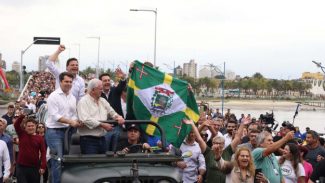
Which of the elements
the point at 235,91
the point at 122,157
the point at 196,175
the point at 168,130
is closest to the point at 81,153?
the point at 122,157

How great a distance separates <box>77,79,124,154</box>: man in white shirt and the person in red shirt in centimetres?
229

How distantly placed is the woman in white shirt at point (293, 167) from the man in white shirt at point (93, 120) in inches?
96.9

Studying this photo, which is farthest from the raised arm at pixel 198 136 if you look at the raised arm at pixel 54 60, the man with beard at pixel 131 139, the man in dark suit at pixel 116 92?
the raised arm at pixel 54 60

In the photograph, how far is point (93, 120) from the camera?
797 centimetres

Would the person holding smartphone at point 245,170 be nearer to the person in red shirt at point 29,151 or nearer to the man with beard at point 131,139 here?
the man with beard at point 131,139

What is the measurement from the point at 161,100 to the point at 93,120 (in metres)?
1.70

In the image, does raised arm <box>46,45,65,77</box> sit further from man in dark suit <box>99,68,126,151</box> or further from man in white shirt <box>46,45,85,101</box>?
man in dark suit <box>99,68,126,151</box>

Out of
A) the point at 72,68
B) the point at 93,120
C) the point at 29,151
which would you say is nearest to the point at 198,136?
the point at 93,120

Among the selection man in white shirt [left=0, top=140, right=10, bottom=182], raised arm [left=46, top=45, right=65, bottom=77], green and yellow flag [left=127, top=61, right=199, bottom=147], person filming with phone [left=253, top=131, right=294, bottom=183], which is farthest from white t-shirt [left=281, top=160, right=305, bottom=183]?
man in white shirt [left=0, top=140, right=10, bottom=182]

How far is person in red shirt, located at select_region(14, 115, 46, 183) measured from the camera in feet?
33.6

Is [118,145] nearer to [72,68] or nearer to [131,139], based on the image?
[131,139]

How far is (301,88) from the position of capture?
583 ft

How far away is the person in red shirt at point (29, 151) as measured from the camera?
33.6 feet

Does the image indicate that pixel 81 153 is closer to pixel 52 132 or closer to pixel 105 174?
pixel 52 132
